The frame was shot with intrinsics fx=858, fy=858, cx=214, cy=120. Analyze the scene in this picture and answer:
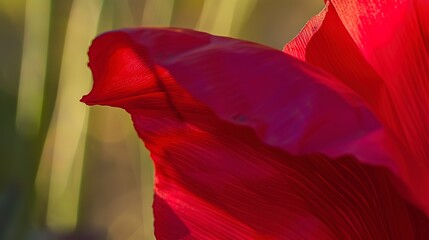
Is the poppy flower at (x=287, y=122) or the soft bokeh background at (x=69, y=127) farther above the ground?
the poppy flower at (x=287, y=122)

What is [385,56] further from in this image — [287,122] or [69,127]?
[69,127]

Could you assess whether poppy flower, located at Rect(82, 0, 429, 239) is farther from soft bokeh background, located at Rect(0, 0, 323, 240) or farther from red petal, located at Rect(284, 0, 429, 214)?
soft bokeh background, located at Rect(0, 0, 323, 240)

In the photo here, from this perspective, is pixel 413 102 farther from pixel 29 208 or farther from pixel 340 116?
pixel 29 208

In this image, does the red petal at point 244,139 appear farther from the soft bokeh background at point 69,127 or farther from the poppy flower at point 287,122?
the soft bokeh background at point 69,127

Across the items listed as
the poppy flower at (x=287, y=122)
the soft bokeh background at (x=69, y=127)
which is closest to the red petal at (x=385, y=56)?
the poppy flower at (x=287, y=122)

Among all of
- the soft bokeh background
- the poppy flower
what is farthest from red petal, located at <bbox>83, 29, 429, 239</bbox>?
the soft bokeh background

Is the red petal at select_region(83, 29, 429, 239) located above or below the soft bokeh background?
above
